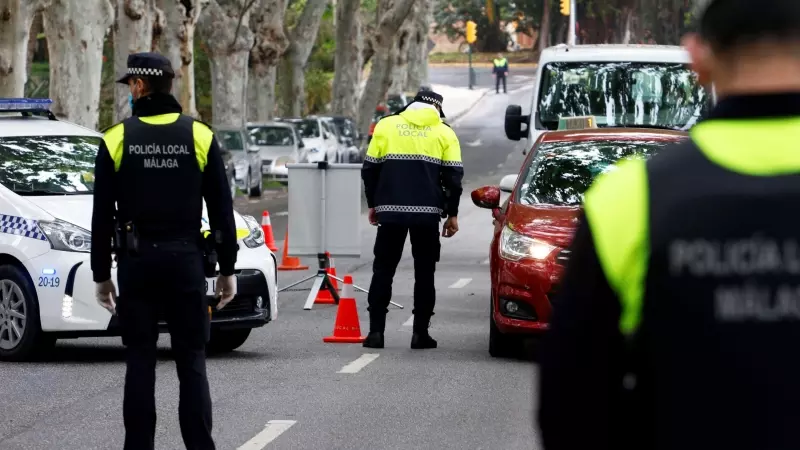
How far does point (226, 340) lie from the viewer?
11.8m

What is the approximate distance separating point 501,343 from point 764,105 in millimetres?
9025

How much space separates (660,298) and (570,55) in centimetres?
1570

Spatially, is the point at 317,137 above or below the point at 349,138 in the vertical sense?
above

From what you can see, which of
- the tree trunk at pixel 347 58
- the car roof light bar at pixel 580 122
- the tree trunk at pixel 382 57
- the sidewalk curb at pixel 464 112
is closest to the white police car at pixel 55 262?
the car roof light bar at pixel 580 122

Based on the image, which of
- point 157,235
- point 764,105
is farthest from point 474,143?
point 764,105

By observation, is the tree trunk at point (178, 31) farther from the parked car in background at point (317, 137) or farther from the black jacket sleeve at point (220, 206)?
the black jacket sleeve at point (220, 206)

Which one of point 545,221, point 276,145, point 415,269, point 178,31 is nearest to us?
point 545,221

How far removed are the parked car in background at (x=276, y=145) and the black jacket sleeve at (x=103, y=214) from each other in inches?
A: 1201

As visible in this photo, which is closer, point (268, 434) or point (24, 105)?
point (268, 434)

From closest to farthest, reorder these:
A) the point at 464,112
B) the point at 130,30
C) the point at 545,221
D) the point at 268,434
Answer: the point at 268,434 → the point at 545,221 → the point at 130,30 → the point at 464,112

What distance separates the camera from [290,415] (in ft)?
29.6

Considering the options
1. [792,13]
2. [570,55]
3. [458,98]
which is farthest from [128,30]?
[458,98]

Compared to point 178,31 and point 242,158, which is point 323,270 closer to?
point 178,31

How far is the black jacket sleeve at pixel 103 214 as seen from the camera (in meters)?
6.92
